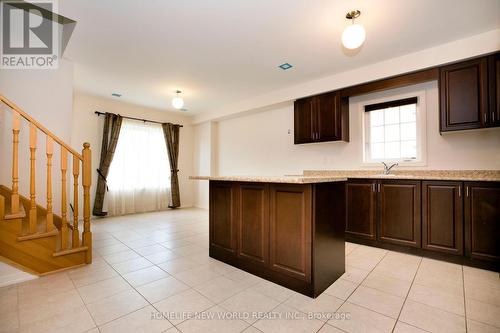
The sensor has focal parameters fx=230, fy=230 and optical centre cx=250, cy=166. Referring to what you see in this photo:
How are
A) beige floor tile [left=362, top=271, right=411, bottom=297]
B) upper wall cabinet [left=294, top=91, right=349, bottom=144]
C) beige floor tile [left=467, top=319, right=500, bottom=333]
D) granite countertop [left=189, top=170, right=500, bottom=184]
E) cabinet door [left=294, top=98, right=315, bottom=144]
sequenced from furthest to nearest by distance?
1. cabinet door [left=294, top=98, right=315, bottom=144]
2. upper wall cabinet [left=294, top=91, right=349, bottom=144]
3. beige floor tile [left=362, top=271, right=411, bottom=297]
4. granite countertop [left=189, top=170, right=500, bottom=184]
5. beige floor tile [left=467, top=319, right=500, bottom=333]

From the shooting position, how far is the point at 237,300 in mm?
1945

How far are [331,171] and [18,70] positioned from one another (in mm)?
4933

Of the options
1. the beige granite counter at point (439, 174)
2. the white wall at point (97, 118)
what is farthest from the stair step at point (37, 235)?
the beige granite counter at point (439, 174)

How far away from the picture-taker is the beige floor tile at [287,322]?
1590mm

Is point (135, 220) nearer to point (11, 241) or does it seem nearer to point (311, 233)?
point (11, 241)

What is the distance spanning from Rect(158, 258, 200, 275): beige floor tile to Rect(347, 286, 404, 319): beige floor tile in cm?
168

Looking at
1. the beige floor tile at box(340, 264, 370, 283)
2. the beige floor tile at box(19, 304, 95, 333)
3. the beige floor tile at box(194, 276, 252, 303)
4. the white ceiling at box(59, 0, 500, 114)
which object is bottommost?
the beige floor tile at box(340, 264, 370, 283)

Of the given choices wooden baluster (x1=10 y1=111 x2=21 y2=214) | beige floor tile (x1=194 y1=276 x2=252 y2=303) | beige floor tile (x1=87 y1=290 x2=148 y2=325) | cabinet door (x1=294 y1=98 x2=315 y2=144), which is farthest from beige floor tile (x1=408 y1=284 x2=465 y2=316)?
wooden baluster (x1=10 y1=111 x2=21 y2=214)

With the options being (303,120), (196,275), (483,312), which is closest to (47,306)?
(196,275)

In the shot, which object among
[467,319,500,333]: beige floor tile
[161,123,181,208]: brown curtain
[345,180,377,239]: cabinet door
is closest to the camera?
[467,319,500,333]: beige floor tile

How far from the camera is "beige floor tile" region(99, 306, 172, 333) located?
157cm

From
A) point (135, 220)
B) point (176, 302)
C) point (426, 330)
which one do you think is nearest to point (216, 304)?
point (176, 302)

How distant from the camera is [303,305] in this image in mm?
1868

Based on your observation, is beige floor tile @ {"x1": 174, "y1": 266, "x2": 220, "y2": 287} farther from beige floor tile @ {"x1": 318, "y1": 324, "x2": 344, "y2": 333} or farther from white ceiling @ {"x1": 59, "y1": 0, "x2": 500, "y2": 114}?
white ceiling @ {"x1": 59, "y1": 0, "x2": 500, "y2": 114}
